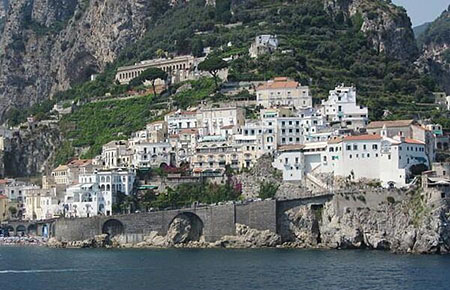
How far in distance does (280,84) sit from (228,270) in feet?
117

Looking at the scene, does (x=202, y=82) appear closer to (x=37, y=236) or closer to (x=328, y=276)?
(x=37, y=236)

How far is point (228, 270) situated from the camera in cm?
7119

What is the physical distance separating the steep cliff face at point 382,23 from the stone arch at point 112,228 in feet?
135

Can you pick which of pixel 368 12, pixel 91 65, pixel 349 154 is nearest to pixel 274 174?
pixel 349 154

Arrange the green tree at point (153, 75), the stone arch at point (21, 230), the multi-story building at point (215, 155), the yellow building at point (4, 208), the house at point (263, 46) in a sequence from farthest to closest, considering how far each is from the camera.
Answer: the green tree at point (153, 75)
the house at point (263, 46)
the yellow building at point (4, 208)
the stone arch at point (21, 230)
the multi-story building at point (215, 155)

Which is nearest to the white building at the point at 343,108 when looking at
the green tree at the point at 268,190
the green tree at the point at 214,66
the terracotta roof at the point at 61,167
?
the green tree at the point at 268,190

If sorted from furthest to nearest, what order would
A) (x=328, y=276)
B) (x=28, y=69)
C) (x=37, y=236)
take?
(x=28, y=69), (x=37, y=236), (x=328, y=276)

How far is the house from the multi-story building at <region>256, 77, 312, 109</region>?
423 inches

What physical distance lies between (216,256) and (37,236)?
30072 millimetres

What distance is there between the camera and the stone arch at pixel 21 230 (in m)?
108

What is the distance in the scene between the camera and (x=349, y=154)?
86.4 meters

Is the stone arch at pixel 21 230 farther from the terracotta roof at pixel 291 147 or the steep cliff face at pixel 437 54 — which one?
the steep cliff face at pixel 437 54

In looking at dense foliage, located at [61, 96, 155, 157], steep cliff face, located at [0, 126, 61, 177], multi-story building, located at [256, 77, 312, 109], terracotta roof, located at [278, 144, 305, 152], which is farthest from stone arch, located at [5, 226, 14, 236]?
terracotta roof, located at [278, 144, 305, 152]

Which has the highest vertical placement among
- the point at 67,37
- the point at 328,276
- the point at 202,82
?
the point at 67,37
